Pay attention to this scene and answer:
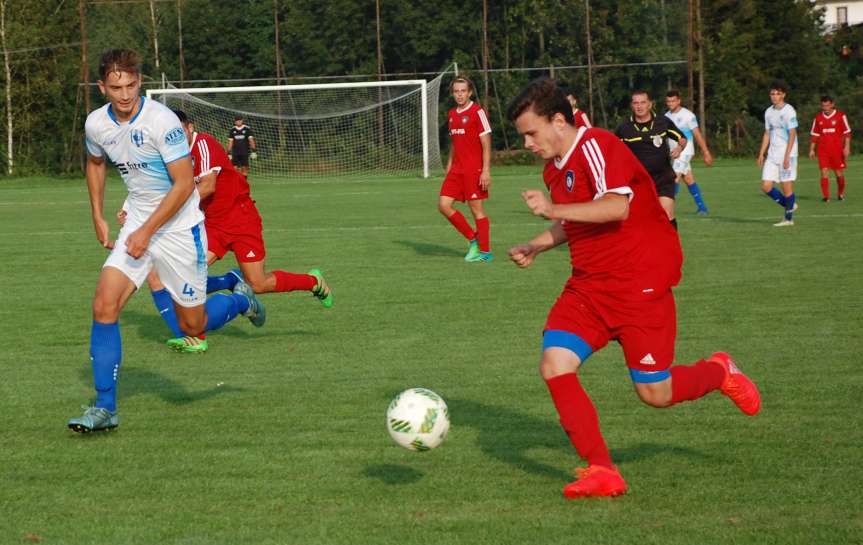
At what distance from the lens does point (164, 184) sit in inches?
248

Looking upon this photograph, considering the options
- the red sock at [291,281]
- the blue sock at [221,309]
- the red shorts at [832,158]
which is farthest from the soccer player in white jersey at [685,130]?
the blue sock at [221,309]

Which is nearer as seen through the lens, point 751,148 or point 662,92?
point 662,92

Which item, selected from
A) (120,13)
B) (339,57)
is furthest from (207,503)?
(120,13)

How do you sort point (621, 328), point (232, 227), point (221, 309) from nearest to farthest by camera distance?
point (621, 328)
point (221, 309)
point (232, 227)

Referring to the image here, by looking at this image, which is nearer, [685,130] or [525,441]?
[525,441]

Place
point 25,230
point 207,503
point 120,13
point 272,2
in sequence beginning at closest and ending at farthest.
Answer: point 207,503, point 25,230, point 272,2, point 120,13

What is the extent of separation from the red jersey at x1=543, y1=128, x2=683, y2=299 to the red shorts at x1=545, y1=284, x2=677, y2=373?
0.16ft

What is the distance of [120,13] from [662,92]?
23.7 metres

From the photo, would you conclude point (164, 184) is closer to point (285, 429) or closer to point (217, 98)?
point (285, 429)

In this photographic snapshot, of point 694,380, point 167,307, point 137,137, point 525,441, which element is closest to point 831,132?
point 167,307

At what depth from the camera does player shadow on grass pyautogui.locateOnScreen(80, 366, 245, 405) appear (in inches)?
273

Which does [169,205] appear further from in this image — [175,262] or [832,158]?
[832,158]

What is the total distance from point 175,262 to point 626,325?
2.74 meters

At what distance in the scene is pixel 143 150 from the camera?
6133 millimetres
